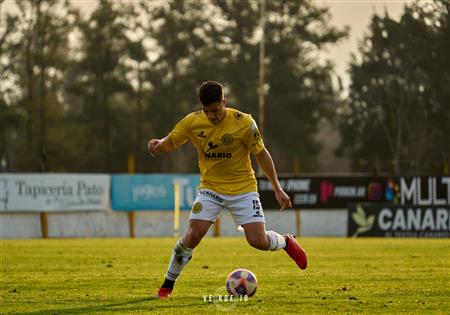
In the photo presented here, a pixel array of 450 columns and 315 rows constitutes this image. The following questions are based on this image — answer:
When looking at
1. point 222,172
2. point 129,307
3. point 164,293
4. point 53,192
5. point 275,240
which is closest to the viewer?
point 129,307

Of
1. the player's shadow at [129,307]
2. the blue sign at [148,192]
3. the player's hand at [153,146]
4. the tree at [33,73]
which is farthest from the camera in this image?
the tree at [33,73]

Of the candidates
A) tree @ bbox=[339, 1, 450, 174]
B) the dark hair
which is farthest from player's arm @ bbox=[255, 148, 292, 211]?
tree @ bbox=[339, 1, 450, 174]

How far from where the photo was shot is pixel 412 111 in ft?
172

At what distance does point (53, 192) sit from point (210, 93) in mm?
19692

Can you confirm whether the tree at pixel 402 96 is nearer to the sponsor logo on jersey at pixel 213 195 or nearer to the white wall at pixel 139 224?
the white wall at pixel 139 224

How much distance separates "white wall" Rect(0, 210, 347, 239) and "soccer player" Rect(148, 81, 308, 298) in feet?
63.0

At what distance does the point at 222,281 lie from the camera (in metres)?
13.2

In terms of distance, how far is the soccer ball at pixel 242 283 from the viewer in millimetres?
10828

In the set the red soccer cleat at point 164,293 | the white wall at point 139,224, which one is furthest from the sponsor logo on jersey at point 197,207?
the white wall at point 139,224

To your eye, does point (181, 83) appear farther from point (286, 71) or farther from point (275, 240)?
point (275, 240)

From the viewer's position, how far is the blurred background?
55062 mm

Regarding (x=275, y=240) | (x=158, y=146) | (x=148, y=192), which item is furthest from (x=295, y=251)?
(x=148, y=192)

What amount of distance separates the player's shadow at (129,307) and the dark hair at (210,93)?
1.99 m

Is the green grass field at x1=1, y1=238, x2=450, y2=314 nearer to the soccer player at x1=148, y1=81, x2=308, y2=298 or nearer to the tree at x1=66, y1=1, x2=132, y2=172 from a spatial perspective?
the soccer player at x1=148, y1=81, x2=308, y2=298
